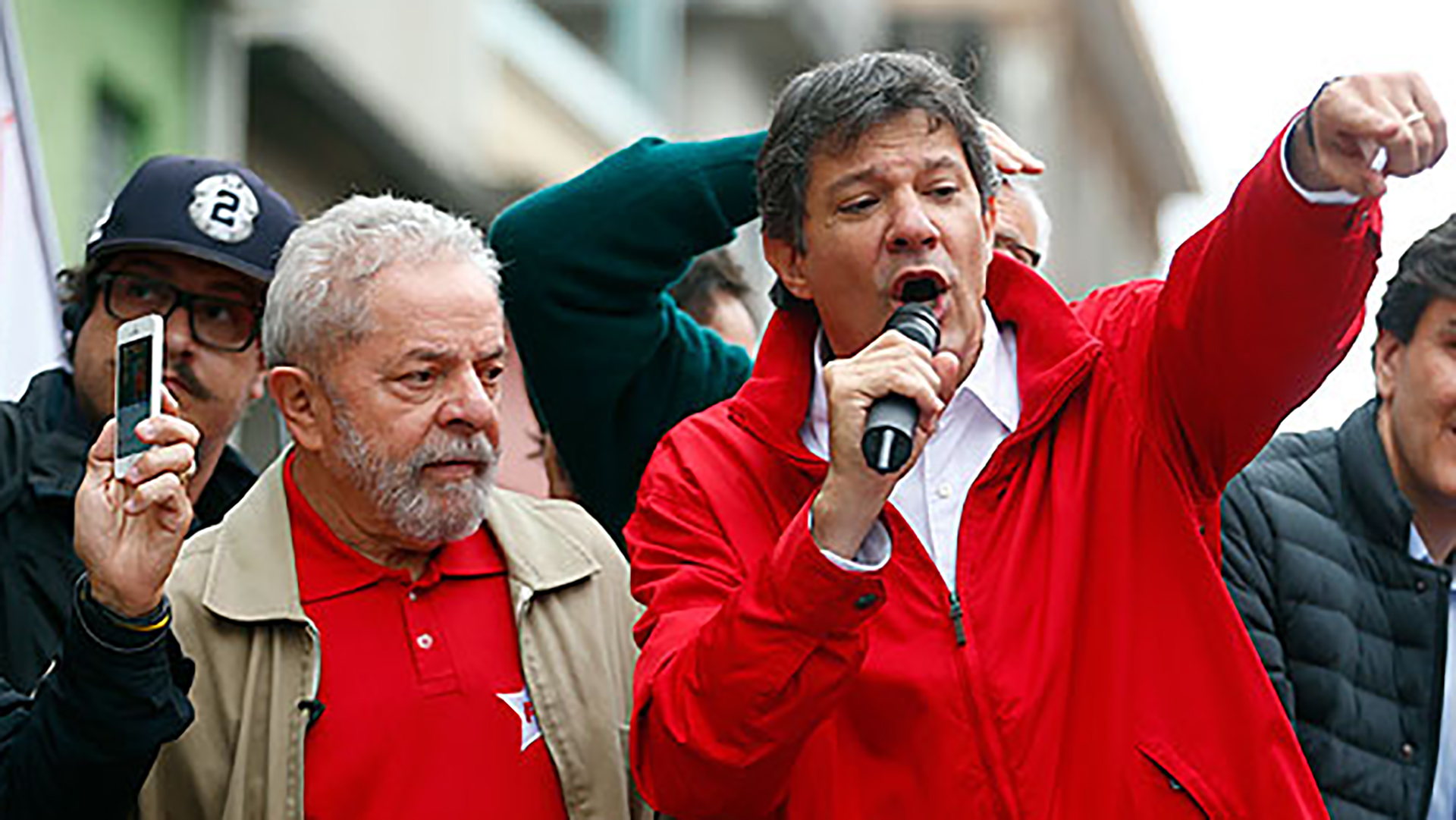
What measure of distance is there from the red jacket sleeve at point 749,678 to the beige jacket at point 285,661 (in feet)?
1.99

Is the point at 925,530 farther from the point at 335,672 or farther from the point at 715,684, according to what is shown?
the point at 335,672

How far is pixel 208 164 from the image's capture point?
536 cm

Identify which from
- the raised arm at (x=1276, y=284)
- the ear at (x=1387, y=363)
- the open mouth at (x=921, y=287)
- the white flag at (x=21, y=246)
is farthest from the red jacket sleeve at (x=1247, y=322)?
the white flag at (x=21, y=246)

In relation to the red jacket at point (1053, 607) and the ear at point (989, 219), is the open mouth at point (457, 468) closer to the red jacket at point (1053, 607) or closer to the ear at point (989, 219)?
the red jacket at point (1053, 607)

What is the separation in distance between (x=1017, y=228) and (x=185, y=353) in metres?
1.71

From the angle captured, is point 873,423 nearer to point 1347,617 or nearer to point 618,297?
point 1347,617

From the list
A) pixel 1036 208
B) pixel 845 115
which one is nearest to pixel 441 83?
pixel 1036 208

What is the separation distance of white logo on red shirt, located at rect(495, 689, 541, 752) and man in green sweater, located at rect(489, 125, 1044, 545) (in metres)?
1.06

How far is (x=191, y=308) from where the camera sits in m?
5.16

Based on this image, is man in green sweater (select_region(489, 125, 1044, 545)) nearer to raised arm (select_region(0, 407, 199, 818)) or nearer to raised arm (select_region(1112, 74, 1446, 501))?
raised arm (select_region(0, 407, 199, 818))

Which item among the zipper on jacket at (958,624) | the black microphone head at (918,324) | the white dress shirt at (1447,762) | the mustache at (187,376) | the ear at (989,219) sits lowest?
the white dress shirt at (1447,762)

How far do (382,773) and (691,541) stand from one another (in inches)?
29.9

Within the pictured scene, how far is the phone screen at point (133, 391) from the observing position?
402 centimetres

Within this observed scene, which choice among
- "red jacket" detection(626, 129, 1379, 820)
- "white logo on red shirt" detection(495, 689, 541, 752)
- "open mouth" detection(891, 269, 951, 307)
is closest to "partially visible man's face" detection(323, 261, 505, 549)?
"white logo on red shirt" detection(495, 689, 541, 752)
